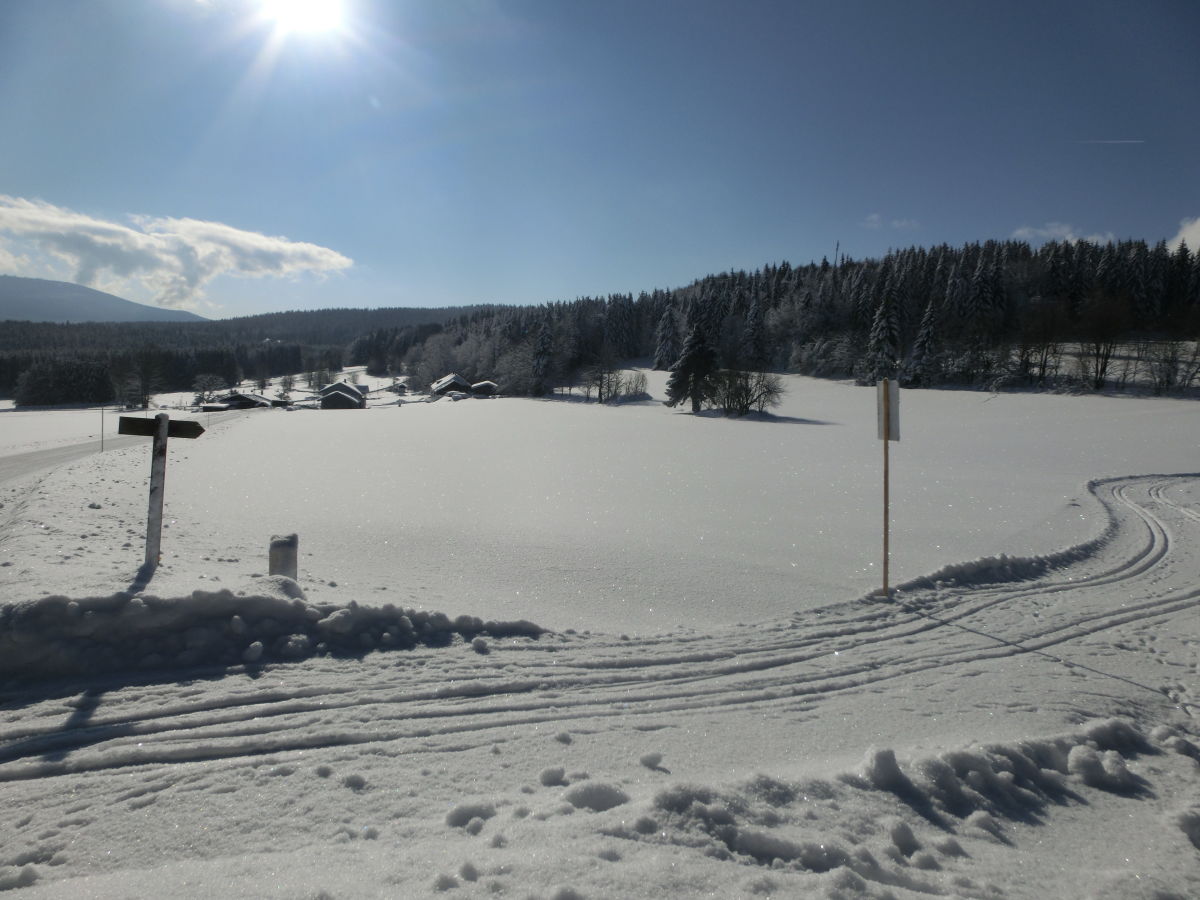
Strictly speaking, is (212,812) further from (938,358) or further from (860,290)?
(860,290)

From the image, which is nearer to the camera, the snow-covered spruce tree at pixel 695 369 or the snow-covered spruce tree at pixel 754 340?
the snow-covered spruce tree at pixel 695 369

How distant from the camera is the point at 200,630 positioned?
441 centimetres

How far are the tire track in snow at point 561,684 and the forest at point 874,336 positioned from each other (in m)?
39.8

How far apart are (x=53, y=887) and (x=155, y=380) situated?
8926cm

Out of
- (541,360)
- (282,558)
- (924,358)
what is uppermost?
(924,358)

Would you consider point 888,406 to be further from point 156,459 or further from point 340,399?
point 340,399

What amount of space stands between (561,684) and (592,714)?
47 centimetres

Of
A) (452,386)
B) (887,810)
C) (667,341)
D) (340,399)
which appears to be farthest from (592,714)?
(667,341)

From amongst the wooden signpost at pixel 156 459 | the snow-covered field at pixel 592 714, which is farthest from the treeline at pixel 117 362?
the snow-covered field at pixel 592 714

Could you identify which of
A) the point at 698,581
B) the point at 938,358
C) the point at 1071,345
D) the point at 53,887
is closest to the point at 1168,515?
the point at 698,581

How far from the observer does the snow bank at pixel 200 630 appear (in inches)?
158

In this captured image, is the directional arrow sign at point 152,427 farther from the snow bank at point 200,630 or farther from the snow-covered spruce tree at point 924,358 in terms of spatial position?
the snow-covered spruce tree at point 924,358

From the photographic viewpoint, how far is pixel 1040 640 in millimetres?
5578

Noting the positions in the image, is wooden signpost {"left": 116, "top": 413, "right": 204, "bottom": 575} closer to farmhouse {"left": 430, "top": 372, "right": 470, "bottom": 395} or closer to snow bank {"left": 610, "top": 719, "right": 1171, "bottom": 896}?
snow bank {"left": 610, "top": 719, "right": 1171, "bottom": 896}
